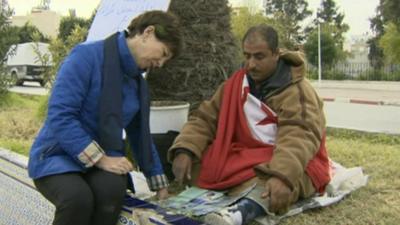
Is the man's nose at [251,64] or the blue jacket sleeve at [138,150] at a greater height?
the man's nose at [251,64]

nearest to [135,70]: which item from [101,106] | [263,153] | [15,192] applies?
[101,106]

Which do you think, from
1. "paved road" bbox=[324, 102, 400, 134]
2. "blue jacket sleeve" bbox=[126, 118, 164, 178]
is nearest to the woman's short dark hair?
"blue jacket sleeve" bbox=[126, 118, 164, 178]

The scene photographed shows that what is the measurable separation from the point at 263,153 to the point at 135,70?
0.91 meters

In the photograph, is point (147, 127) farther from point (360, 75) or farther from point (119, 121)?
point (360, 75)

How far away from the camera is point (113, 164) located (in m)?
2.57

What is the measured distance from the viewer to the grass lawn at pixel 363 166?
10.2ft

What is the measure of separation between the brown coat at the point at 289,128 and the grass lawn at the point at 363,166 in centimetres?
23

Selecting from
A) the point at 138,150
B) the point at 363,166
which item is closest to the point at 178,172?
the point at 138,150

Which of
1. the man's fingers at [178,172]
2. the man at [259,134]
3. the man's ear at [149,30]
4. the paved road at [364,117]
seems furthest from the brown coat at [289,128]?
the paved road at [364,117]

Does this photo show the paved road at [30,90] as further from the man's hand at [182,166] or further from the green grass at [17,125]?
the man's hand at [182,166]

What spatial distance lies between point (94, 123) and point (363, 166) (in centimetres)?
260

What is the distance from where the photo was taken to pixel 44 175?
2533mm

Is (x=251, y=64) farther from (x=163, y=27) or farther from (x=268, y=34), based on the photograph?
(x=163, y=27)

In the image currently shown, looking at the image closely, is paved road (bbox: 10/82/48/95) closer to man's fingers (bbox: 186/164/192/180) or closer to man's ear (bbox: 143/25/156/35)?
man's fingers (bbox: 186/164/192/180)
